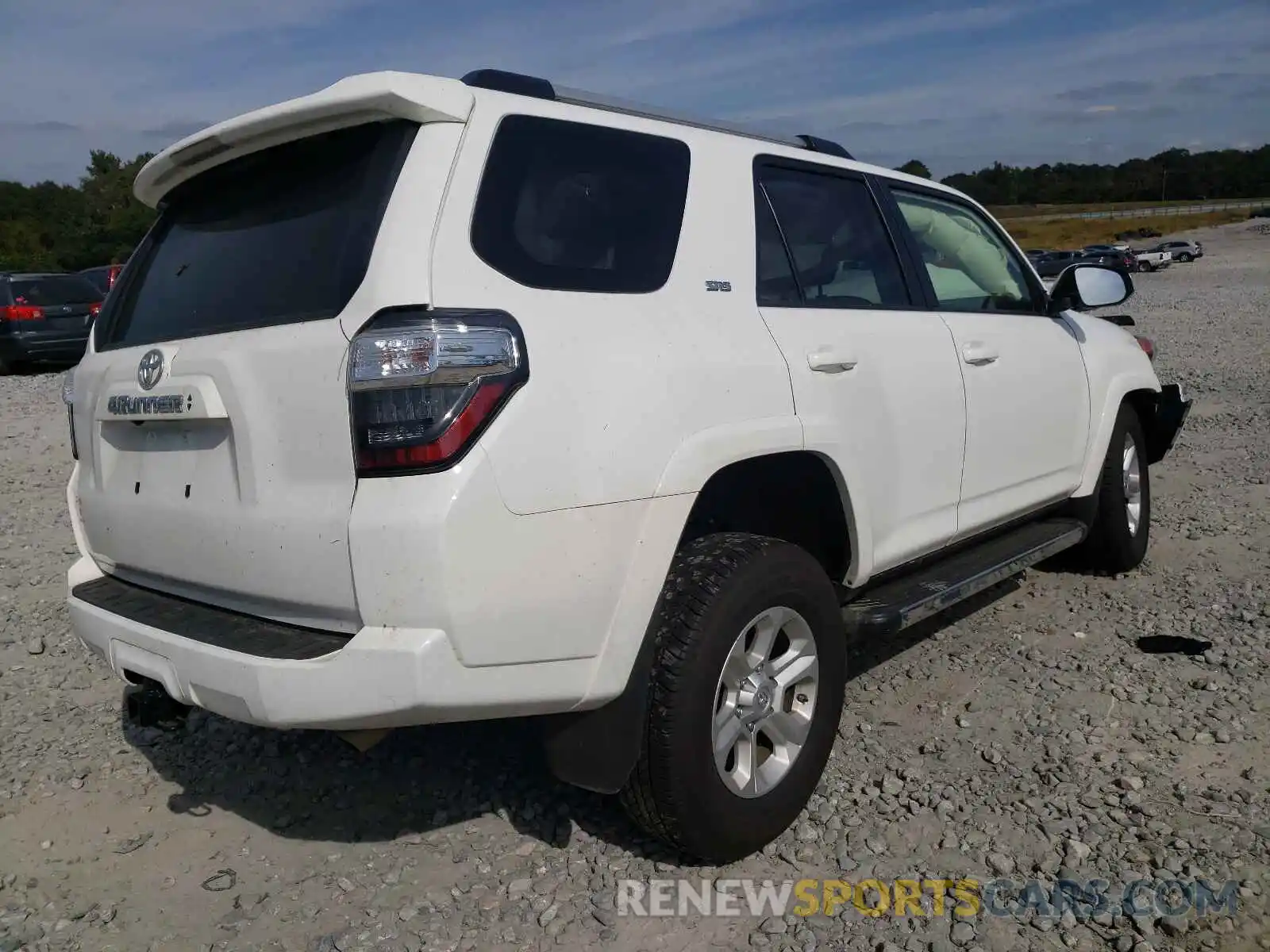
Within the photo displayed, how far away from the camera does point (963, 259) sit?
4.19 m

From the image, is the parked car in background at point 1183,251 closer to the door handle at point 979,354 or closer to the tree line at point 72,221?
the tree line at point 72,221

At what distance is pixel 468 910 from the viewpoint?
2666mm

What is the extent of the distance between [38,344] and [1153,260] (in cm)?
4672

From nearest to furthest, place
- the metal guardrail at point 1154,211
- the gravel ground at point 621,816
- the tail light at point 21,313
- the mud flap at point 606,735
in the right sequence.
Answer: the mud flap at point 606,735 → the gravel ground at point 621,816 → the tail light at point 21,313 → the metal guardrail at point 1154,211

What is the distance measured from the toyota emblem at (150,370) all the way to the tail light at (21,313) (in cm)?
1403

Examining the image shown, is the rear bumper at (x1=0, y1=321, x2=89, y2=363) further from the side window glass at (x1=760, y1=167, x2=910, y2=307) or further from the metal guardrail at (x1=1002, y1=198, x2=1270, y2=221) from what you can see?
the metal guardrail at (x1=1002, y1=198, x2=1270, y2=221)

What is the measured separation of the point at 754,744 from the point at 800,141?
6.75 ft

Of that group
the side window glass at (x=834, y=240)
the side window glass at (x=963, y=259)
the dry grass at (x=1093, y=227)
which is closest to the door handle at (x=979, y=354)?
the side window glass at (x=963, y=259)

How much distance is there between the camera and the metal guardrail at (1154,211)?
91.8 m

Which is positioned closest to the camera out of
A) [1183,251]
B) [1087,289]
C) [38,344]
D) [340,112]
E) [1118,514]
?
[340,112]

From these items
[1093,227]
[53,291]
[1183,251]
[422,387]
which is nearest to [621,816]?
[422,387]

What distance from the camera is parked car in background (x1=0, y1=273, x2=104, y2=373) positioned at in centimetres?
1454

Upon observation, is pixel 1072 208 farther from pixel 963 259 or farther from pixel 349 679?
pixel 349 679

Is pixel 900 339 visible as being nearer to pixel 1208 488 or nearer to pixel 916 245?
pixel 916 245
